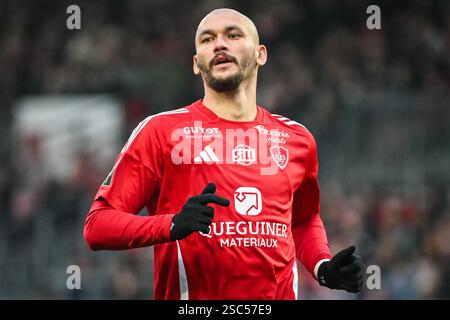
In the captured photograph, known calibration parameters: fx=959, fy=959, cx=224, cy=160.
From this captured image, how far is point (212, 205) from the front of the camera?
16.9 feet

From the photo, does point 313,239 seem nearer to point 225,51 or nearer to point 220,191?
point 220,191

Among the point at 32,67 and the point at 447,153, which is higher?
the point at 32,67

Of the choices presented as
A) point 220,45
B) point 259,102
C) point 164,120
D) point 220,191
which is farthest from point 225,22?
point 259,102

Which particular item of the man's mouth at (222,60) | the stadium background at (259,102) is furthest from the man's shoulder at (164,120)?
the stadium background at (259,102)

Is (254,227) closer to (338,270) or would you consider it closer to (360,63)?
(338,270)

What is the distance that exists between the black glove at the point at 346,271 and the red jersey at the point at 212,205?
29cm

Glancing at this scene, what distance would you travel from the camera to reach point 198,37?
18.0 feet

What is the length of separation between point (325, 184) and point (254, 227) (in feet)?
24.7

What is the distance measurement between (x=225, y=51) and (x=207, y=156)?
598 mm

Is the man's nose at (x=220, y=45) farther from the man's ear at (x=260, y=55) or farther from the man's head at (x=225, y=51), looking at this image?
the man's ear at (x=260, y=55)

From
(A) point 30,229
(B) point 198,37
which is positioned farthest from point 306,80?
(B) point 198,37

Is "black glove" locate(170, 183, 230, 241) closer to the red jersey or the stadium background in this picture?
the red jersey

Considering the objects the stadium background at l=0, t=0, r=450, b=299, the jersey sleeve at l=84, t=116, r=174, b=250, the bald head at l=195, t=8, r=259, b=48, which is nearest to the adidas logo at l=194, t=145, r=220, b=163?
the jersey sleeve at l=84, t=116, r=174, b=250
